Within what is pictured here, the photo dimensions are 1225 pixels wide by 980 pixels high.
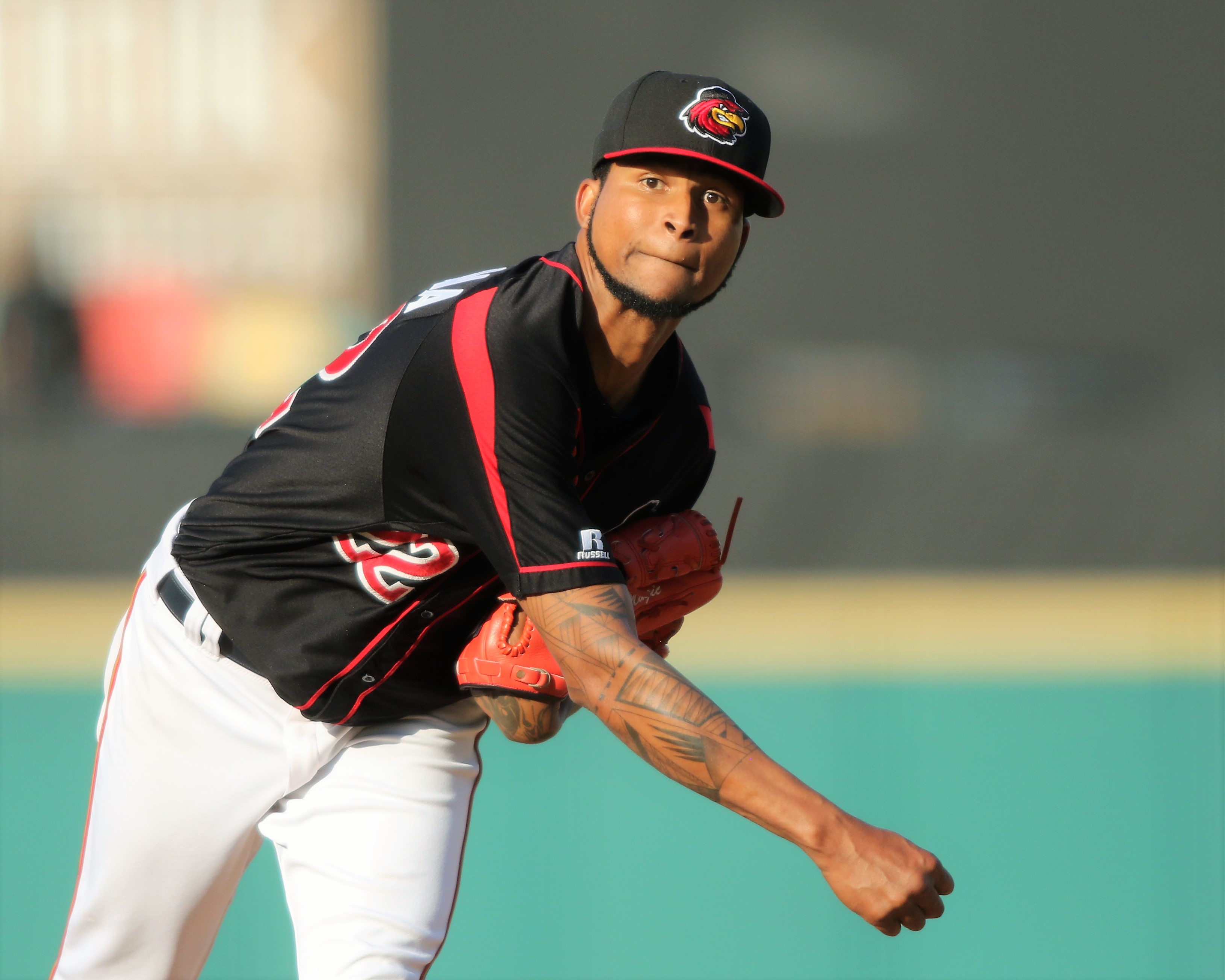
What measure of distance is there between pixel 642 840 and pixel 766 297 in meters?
5.41

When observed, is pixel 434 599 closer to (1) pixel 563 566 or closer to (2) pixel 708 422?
(1) pixel 563 566

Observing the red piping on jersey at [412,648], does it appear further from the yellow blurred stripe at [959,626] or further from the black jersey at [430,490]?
the yellow blurred stripe at [959,626]

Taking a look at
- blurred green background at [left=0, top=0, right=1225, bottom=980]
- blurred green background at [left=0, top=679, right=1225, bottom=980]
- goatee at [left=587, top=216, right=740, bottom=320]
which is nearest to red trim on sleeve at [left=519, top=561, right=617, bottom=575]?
goatee at [left=587, top=216, right=740, bottom=320]

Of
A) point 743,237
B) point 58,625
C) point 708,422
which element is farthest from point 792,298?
point 743,237

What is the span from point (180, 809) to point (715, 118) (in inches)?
59.1

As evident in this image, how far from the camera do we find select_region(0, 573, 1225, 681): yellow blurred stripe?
6723mm

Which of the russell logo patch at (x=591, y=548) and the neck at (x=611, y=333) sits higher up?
the neck at (x=611, y=333)

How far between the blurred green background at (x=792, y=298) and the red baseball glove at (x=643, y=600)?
309 cm

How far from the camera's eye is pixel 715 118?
6.63 feet

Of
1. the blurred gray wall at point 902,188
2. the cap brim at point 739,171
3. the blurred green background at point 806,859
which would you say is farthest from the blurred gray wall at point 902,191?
the cap brim at point 739,171

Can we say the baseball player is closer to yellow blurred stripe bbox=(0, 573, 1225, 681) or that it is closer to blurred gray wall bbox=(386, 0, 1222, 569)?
yellow blurred stripe bbox=(0, 573, 1225, 681)

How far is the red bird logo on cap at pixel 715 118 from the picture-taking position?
2.01 meters

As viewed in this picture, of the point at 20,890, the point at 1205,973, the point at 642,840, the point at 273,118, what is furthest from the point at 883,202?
the point at 20,890

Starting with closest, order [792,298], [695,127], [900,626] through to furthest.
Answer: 1. [695,127]
2. [900,626]
3. [792,298]
